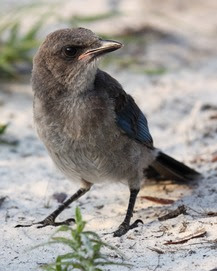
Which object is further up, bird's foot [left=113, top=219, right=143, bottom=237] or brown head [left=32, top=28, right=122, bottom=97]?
brown head [left=32, top=28, right=122, bottom=97]

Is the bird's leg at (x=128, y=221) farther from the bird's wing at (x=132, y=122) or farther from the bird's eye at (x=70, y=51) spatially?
the bird's eye at (x=70, y=51)

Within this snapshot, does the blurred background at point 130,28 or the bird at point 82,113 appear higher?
the blurred background at point 130,28

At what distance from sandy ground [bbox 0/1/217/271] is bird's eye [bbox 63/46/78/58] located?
46.6 inches

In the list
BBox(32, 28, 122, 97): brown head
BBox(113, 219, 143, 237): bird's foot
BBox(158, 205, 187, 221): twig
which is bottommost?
BBox(113, 219, 143, 237): bird's foot

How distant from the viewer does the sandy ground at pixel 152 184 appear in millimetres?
4434

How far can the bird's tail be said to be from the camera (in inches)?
228

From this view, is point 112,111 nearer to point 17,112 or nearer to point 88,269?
point 88,269

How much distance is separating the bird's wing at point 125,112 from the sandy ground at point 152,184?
56 cm

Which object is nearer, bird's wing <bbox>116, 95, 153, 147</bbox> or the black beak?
the black beak

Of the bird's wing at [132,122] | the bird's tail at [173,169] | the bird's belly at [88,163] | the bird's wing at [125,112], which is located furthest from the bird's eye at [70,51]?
the bird's tail at [173,169]

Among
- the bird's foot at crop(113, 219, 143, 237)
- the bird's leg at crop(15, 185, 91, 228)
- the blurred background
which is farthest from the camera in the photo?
the blurred background

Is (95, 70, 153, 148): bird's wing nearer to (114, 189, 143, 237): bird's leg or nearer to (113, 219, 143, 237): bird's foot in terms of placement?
(114, 189, 143, 237): bird's leg

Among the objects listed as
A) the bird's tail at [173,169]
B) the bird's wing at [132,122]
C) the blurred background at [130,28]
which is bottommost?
the bird's tail at [173,169]

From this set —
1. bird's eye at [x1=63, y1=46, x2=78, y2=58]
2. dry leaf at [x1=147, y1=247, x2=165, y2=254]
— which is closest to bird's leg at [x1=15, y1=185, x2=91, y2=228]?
dry leaf at [x1=147, y1=247, x2=165, y2=254]
